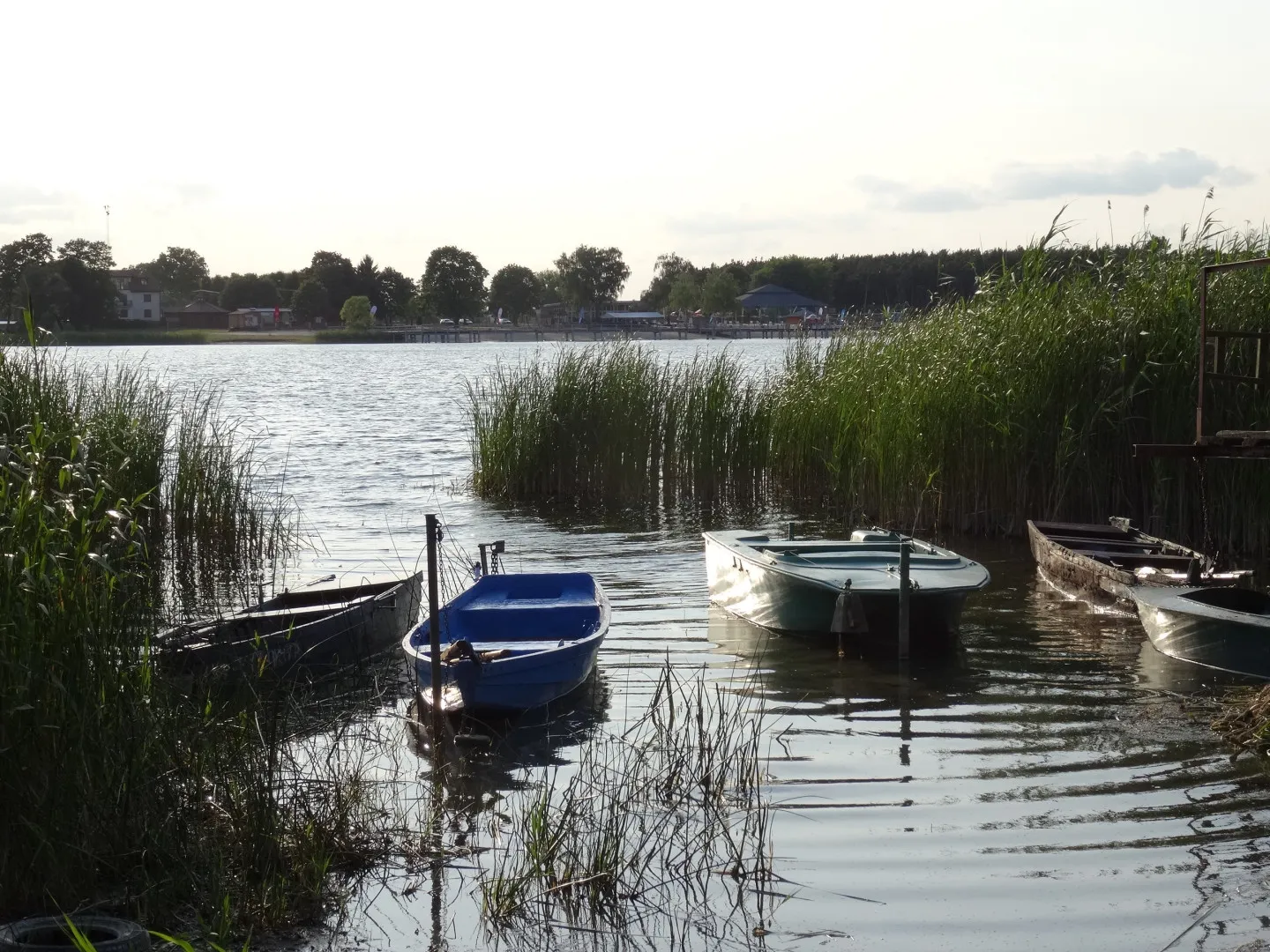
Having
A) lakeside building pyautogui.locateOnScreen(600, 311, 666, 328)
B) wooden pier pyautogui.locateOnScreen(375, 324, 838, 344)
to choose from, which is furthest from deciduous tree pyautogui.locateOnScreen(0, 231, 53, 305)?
lakeside building pyautogui.locateOnScreen(600, 311, 666, 328)

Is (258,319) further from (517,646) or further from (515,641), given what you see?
(517,646)

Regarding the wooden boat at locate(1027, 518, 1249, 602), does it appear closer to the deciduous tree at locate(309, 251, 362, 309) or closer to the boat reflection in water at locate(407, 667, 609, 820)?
the boat reflection in water at locate(407, 667, 609, 820)

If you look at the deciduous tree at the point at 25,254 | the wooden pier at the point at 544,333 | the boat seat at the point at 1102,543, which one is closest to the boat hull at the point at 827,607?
the boat seat at the point at 1102,543

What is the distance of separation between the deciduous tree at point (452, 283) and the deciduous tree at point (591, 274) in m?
9.99

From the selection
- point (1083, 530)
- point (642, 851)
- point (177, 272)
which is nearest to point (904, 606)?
point (1083, 530)

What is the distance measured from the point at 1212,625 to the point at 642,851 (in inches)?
243

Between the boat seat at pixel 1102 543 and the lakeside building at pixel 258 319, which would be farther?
the lakeside building at pixel 258 319

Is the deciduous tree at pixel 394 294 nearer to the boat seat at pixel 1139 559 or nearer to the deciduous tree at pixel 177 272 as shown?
the deciduous tree at pixel 177 272

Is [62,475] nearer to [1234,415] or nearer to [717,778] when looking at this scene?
[717,778]

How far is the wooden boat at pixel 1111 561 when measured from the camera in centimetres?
1196

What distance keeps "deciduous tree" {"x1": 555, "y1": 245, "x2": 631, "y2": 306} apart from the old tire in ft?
465

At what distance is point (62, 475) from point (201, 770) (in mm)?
1551

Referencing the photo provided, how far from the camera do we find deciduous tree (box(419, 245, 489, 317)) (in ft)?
478

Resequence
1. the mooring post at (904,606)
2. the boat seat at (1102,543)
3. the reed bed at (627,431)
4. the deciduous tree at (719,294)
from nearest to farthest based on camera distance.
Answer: the mooring post at (904,606), the boat seat at (1102,543), the reed bed at (627,431), the deciduous tree at (719,294)
